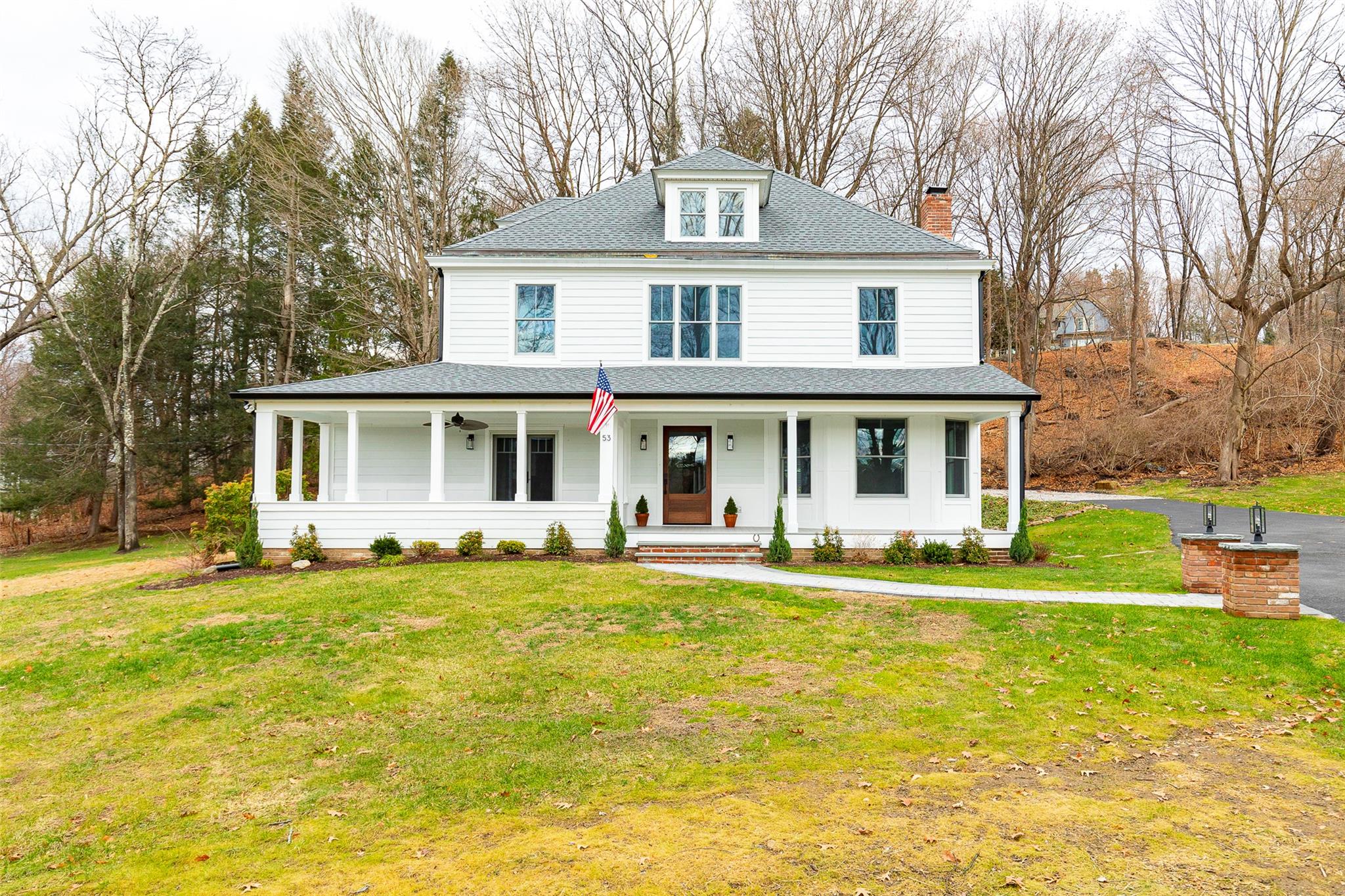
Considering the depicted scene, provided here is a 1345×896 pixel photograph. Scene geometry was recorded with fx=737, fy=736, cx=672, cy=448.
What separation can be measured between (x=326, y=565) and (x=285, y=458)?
19447 mm

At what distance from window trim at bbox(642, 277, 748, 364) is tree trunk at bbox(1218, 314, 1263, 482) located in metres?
18.3

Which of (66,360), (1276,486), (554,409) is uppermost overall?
(66,360)

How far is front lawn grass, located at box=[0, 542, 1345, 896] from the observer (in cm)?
414

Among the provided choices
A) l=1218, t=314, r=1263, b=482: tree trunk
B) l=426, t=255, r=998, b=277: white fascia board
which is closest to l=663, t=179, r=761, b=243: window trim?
l=426, t=255, r=998, b=277: white fascia board

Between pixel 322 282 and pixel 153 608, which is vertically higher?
pixel 322 282

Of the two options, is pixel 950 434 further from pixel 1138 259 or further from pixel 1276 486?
pixel 1138 259

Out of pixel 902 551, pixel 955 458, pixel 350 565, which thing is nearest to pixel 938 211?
pixel 955 458

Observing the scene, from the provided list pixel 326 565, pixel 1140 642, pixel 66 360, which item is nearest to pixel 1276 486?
pixel 1140 642

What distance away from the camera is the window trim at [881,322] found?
16062mm

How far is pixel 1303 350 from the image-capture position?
1059 inches

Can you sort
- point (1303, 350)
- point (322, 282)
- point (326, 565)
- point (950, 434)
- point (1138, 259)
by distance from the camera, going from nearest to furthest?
1. point (326, 565)
2. point (950, 434)
3. point (1303, 350)
4. point (322, 282)
5. point (1138, 259)

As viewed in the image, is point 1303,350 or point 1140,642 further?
point 1303,350

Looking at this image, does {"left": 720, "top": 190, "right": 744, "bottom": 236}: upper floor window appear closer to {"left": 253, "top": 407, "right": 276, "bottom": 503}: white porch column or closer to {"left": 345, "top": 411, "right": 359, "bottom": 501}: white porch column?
{"left": 345, "top": 411, "right": 359, "bottom": 501}: white porch column

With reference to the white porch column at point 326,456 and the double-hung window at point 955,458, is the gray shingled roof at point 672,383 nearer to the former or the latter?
the double-hung window at point 955,458
